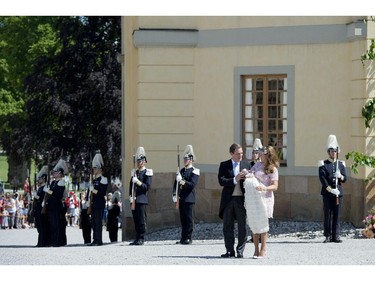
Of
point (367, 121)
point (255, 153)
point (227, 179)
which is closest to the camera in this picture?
point (227, 179)

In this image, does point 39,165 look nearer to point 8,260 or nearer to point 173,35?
point 173,35

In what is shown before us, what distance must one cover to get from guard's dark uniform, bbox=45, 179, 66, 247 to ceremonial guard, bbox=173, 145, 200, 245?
9.29 ft

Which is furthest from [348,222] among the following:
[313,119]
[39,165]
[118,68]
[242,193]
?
[39,165]

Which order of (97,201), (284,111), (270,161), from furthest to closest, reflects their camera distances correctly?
(97,201) < (284,111) < (270,161)

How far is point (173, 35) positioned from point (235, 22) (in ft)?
4.21

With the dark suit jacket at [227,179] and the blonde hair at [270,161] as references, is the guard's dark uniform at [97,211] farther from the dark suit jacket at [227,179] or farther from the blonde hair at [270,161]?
the blonde hair at [270,161]

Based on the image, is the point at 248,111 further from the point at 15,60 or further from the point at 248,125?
the point at 15,60

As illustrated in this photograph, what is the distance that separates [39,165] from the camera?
50.1 m

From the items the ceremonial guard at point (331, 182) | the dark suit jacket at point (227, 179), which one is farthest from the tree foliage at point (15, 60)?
the dark suit jacket at point (227, 179)

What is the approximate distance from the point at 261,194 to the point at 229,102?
6.95 metres

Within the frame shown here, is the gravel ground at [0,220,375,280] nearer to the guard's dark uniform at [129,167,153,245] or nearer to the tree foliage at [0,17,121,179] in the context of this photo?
the guard's dark uniform at [129,167,153,245]

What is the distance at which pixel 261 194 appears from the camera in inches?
708

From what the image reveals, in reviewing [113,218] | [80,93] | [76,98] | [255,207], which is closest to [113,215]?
[113,218]

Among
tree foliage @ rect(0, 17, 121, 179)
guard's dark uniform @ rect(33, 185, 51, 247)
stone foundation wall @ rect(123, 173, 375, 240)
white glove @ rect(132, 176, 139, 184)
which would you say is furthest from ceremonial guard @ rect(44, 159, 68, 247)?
tree foliage @ rect(0, 17, 121, 179)
